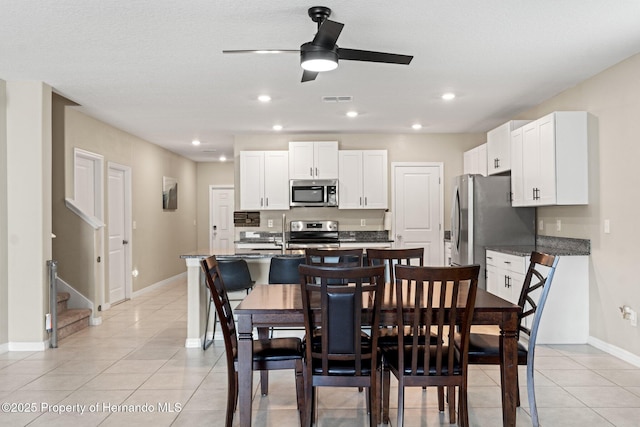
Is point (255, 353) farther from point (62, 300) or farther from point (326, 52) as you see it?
point (62, 300)

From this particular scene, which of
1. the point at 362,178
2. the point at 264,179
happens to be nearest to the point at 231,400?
the point at 264,179

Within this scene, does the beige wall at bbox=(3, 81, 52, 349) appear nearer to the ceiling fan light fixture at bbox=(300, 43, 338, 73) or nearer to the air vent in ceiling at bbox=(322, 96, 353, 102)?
the air vent in ceiling at bbox=(322, 96, 353, 102)

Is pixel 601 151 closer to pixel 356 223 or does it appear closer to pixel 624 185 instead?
pixel 624 185

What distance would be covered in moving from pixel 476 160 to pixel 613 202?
2605mm

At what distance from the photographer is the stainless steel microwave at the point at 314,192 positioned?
23.7 ft

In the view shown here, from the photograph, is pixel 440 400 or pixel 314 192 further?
pixel 314 192

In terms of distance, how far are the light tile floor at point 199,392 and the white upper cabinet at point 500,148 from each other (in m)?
2.20

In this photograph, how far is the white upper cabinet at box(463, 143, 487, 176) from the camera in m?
6.48

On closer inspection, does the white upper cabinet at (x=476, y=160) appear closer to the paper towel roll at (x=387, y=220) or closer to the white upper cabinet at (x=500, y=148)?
the white upper cabinet at (x=500, y=148)

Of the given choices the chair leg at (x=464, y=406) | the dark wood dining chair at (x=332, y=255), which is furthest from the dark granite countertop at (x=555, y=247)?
the chair leg at (x=464, y=406)

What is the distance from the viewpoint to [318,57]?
293cm

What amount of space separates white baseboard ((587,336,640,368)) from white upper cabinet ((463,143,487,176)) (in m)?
2.55

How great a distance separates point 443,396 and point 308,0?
2.50 meters

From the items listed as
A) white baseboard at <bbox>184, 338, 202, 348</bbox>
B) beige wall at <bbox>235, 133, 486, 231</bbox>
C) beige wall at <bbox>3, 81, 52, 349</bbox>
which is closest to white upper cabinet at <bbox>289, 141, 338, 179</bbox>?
beige wall at <bbox>235, 133, 486, 231</bbox>
